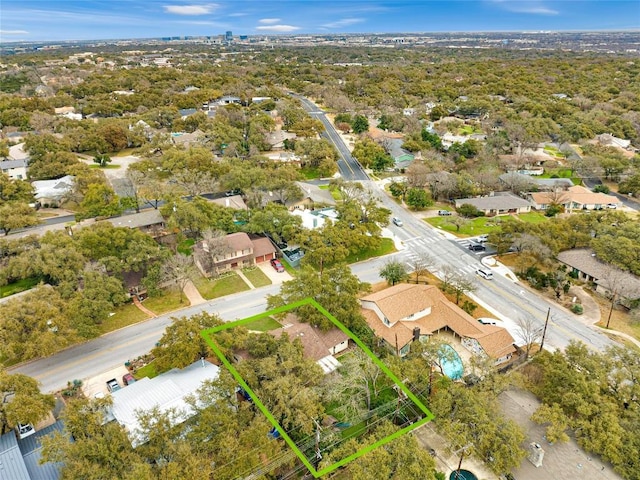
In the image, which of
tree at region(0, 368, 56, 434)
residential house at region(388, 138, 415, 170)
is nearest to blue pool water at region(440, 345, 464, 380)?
tree at region(0, 368, 56, 434)

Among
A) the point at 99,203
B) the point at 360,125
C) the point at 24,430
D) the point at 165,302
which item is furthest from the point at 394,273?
the point at 360,125

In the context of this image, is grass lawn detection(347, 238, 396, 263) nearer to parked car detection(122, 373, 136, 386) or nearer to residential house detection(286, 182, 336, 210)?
residential house detection(286, 182, 336, 210)

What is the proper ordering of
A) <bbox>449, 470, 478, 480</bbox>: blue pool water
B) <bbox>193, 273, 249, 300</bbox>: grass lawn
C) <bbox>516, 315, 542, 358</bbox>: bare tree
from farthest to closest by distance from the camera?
<bbox>193, 273, 249, 300</bbox>: grass lawn → <bbox>516, 315, 542, 358</bbox>: bare tree → <bbox>449, 470, 478, 480</bbox>: blue pool water

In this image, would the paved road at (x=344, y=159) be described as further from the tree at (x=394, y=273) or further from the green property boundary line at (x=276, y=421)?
the green property boundary line at (x=276, y=421)

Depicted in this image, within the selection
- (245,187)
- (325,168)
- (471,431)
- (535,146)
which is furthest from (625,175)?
(471,431)

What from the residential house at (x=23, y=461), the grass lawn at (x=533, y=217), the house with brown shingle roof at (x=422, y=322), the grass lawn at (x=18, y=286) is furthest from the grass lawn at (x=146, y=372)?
the grass lawn at (x=533, y=217)

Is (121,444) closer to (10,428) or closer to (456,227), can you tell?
(10,428)

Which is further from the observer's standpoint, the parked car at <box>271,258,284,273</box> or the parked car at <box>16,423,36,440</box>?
the parked car at <box>271,258,284,273</box>
